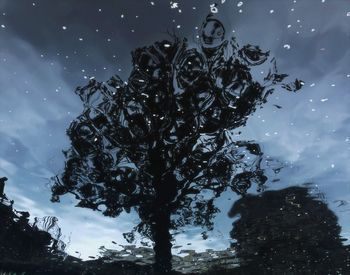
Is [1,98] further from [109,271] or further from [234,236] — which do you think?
[109,271]

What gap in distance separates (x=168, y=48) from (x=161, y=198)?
722cm

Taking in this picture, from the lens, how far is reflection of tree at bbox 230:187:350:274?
1408 centimetres

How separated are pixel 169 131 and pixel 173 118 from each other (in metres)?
0.61

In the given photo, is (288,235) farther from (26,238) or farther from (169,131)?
(26,238)

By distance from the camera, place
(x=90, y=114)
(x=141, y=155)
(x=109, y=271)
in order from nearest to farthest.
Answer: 1. (x=90, y=114)
2. (x=141, y=155)
3. (x=109, y=271)

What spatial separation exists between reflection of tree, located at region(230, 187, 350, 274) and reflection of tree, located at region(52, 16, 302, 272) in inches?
90.5

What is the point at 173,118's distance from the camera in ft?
29.8

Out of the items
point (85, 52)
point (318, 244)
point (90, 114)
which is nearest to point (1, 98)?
point (90, 114)

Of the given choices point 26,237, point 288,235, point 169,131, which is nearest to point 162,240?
point 288,235

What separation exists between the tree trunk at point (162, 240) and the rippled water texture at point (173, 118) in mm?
135

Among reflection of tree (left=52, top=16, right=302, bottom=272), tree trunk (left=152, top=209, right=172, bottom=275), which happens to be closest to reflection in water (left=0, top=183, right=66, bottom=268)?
reflection of tree (left=52, top=16, right=302, bottom=272)

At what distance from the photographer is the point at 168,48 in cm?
754

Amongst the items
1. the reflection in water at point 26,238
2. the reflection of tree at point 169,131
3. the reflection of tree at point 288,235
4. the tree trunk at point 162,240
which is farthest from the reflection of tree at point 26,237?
the reflection of tree at point 288,235

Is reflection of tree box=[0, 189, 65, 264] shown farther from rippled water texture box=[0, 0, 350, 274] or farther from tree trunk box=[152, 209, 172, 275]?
tree trunk box=[152, 209, 172, 275]
